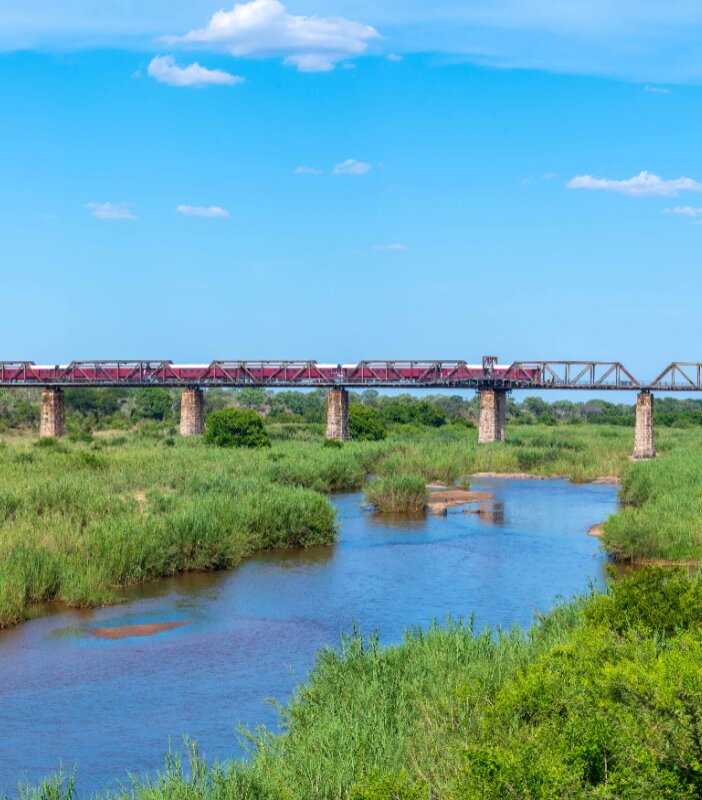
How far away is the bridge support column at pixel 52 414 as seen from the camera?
7256 cm

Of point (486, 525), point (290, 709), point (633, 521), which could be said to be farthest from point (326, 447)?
point (290, 709)

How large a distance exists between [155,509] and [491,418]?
4099 centimetres

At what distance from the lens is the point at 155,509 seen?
2981cm

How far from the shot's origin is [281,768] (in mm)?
11078

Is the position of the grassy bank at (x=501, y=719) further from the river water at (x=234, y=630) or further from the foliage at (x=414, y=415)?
the foliage at (x=414, y=415)

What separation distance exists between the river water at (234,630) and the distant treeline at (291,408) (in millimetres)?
56111

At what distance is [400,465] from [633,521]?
20314 millimetres

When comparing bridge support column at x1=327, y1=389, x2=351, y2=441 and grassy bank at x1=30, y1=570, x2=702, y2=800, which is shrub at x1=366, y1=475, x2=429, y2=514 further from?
bridge support column at x1=327, y1=389, x2=351, y2=441

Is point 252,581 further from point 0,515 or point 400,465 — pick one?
point 400,465

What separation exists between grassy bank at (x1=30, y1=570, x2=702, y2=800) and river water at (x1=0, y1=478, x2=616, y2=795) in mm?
2274

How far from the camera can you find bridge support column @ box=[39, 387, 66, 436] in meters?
72.6

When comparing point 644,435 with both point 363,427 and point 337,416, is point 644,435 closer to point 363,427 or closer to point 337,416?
point 337,416

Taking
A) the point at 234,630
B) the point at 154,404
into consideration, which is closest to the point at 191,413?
the point at 154,404

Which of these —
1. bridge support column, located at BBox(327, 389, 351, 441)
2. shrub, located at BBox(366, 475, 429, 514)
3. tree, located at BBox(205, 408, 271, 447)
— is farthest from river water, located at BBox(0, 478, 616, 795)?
bridge support column, located at BBox(327, 389, 351, 441)
